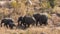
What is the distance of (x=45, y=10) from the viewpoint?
17766mm

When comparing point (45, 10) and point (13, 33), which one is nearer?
point (13, 33)

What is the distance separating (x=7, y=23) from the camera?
12289mm

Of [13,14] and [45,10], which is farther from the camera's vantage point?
[45,10]

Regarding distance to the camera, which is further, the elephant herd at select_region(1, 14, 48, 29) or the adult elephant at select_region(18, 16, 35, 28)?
the adult elephant at select_region(18, 16, 35, 28)

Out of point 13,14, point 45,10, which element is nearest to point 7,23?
point 13,14

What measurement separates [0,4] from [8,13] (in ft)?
10.3

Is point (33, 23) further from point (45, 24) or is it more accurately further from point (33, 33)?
point (33, 33)

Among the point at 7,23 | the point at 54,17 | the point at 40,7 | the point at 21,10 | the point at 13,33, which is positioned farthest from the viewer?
the point at 40,7

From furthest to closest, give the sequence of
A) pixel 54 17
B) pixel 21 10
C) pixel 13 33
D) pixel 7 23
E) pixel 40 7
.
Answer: pixel 40 7 → pixel 21 10 → pixel 54 17 → pixel 7 23 → pixel 13 33

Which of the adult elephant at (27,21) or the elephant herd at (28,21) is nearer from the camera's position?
the elephant herd at (28,21)

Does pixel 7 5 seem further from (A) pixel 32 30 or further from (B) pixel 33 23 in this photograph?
(A) pixel 32 30

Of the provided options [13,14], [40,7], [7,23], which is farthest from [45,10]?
[7,23]

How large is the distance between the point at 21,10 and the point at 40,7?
8.40 ft

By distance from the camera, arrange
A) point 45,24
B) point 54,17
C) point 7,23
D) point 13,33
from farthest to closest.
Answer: point 54,17 < point 45,24 < point 7,23 < point 13,33
